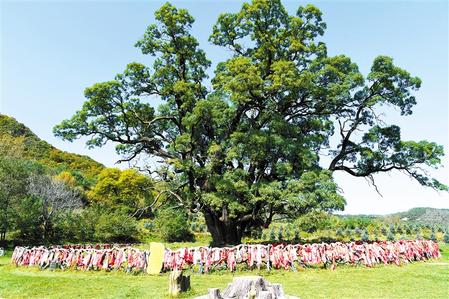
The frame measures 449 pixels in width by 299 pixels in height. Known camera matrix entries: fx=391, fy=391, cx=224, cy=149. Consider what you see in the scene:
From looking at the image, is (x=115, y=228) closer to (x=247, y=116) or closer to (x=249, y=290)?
(x=247, y=116)

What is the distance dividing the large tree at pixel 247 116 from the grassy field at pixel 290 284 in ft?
13.2

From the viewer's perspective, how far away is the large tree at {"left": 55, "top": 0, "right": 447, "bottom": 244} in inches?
662

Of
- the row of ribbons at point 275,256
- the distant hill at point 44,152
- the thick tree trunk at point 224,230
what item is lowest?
the row of ribbons at point 275,256

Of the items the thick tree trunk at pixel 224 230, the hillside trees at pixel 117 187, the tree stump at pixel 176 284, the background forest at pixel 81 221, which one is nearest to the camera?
the tree stump at pixel 176 284

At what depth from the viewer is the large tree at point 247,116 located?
55.2ft

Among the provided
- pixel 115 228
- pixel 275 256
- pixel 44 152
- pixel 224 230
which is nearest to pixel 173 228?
pixel 115 228

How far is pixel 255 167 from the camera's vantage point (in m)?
18.6

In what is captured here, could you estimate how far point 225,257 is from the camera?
1392 cm

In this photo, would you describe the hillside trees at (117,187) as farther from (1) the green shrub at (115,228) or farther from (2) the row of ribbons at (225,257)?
(2) the row of ribbons at (225,257)

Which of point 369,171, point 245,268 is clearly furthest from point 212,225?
point 369,171

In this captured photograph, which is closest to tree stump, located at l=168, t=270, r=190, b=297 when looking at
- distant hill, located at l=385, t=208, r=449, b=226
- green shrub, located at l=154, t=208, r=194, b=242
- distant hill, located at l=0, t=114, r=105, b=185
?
green shrub, located at l=154, t=208, r=194, b=242

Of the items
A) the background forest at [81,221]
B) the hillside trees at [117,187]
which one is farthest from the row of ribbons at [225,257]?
the hillside trees at [117,187]

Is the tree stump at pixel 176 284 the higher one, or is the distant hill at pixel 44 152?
the distant hill at pixel 44 152

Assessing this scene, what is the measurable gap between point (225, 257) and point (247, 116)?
7.82 m
